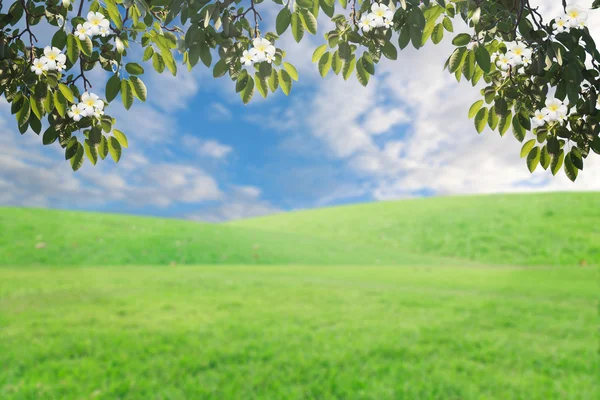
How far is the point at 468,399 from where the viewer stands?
4879 mm

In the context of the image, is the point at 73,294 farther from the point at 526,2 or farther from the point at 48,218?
the point at 48,218

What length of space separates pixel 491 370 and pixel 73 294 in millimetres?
8093

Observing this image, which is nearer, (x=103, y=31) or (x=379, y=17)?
(x=103, y=31)

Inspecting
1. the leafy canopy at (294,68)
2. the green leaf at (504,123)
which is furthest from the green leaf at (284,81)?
the green leaf at (504,123)

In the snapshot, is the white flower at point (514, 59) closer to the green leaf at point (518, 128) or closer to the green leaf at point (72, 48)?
the green leaf at point (518, 128)

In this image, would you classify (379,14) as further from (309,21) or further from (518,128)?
(518,128)

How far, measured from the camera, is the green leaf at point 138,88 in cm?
239

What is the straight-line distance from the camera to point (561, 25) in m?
2.36

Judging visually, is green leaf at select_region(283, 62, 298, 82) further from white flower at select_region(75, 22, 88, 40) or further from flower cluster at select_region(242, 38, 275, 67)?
white flower at select_region(75, 22, 88, 40)

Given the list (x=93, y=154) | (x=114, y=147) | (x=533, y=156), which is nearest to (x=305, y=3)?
(x=114, y=147)

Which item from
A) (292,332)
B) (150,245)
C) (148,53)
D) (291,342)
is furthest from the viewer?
(150,245)

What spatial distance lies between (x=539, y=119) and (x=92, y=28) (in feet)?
7.59

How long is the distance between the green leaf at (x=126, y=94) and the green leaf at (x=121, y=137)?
14 cm

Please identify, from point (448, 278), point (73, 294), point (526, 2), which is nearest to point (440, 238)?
point (448, 278)
